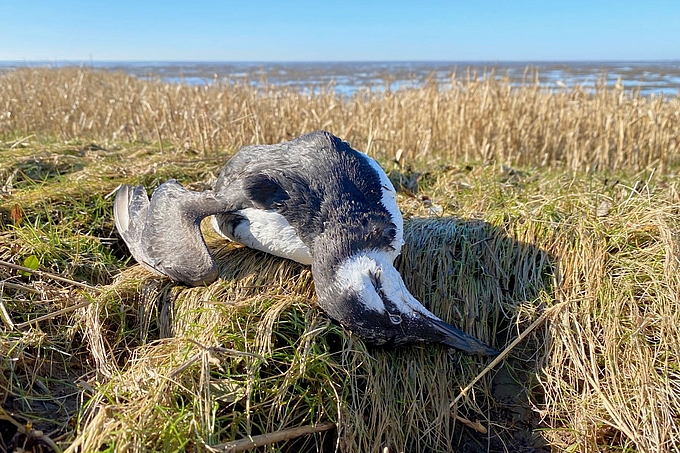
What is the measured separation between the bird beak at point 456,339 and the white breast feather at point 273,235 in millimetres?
808

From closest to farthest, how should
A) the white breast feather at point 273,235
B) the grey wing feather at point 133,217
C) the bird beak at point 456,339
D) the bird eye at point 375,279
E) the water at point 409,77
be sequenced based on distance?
1. the bird eye at point 375,279
2. the bird beak at point 456,339
3. the white breast feather at point 273,235
4. the grey wing feather at point 133,217
5. the water at point 409,77

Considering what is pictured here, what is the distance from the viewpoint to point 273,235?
9.77 feet

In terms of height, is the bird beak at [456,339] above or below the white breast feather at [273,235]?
below

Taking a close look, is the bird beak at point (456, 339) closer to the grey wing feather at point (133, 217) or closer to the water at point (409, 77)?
the grey wing feather at point (133, 217)

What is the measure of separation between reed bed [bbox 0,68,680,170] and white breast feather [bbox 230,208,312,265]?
2860 millimetres

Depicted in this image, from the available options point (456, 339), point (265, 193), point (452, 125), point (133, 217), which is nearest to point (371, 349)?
point (456, 339)

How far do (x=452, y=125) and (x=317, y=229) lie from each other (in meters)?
4.51

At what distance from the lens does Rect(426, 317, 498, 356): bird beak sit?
2701 millimetres

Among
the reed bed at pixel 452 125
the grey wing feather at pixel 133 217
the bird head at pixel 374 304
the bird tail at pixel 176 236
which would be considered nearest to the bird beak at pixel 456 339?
the bird head at pixel 374 304

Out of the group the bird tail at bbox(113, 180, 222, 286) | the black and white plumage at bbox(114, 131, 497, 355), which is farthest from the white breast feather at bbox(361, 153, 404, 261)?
the bird tail at bbox(113, 180, 222, 286)

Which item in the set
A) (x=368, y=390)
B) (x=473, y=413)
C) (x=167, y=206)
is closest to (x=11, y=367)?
(x=167, y=206)

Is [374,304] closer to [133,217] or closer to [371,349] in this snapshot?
[371,349]

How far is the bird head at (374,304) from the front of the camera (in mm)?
2514

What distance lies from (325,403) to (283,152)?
61.9 inches
